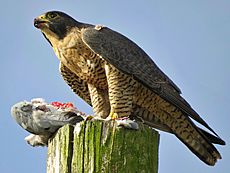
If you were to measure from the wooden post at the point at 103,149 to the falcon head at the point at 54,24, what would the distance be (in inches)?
133

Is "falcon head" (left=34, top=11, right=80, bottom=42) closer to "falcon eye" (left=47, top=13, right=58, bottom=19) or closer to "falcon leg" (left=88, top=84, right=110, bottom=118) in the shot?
"falcon eye" (left=47, top=13, right=58, bottom=19)

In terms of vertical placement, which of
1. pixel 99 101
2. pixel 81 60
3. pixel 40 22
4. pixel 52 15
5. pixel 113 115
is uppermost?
pixel 52 15

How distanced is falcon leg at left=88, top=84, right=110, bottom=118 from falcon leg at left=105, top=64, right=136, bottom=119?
0.33 meters

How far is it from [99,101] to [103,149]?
329cm

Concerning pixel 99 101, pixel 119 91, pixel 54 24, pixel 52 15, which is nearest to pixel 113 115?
pixel 119 91

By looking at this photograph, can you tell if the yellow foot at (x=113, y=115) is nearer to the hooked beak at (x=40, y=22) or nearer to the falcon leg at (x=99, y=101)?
the falcon leg at (x=99, y=101)

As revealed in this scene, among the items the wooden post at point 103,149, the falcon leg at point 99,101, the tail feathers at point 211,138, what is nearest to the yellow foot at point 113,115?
the falcon leg at point 99,101

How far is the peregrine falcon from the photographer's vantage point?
23.4 ft

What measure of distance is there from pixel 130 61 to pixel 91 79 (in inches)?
20.8

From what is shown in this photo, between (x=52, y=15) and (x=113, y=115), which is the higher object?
(x=52, y=15)

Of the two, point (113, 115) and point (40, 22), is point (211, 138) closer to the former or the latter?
point (113, 115)

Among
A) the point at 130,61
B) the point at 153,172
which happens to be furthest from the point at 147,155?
the point at 130,61

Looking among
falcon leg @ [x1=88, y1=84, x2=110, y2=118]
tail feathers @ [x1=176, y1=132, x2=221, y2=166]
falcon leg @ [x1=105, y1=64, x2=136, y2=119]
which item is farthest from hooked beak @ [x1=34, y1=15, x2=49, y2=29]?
tail feathers @ [x1=176, y1=132, x2=221, y2=166]

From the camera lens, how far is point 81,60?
7.27 meters
